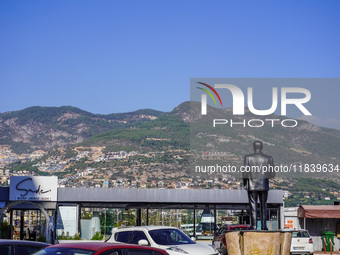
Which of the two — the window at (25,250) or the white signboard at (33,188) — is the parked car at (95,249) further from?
the white signboard at (33,188)

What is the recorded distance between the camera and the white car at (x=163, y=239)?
16172 millimetres

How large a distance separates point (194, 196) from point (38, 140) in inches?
4976

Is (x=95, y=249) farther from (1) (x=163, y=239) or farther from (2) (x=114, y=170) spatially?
(2) (x=114, y=170)

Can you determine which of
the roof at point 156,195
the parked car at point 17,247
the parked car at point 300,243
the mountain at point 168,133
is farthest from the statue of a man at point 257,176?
the mountain at point 168,133

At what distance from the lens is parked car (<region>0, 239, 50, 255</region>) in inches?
432

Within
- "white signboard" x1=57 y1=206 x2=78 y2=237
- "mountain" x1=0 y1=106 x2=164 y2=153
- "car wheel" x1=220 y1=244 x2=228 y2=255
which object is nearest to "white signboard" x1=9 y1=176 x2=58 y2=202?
"white signboard" x1=57 y1=206 x2=78 y2=237

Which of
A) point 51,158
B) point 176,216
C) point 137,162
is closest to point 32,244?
point 176,216

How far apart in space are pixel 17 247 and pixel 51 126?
15680 centimetres

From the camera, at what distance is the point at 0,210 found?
3456 centimetres

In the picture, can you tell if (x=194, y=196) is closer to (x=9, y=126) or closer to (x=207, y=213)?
(x=207, y=213)

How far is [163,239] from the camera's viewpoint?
16859 millimetres

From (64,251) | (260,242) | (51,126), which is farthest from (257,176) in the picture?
(51,126)

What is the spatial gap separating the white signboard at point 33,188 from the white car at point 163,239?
63.5 ft

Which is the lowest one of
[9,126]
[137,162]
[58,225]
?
[58,225]
